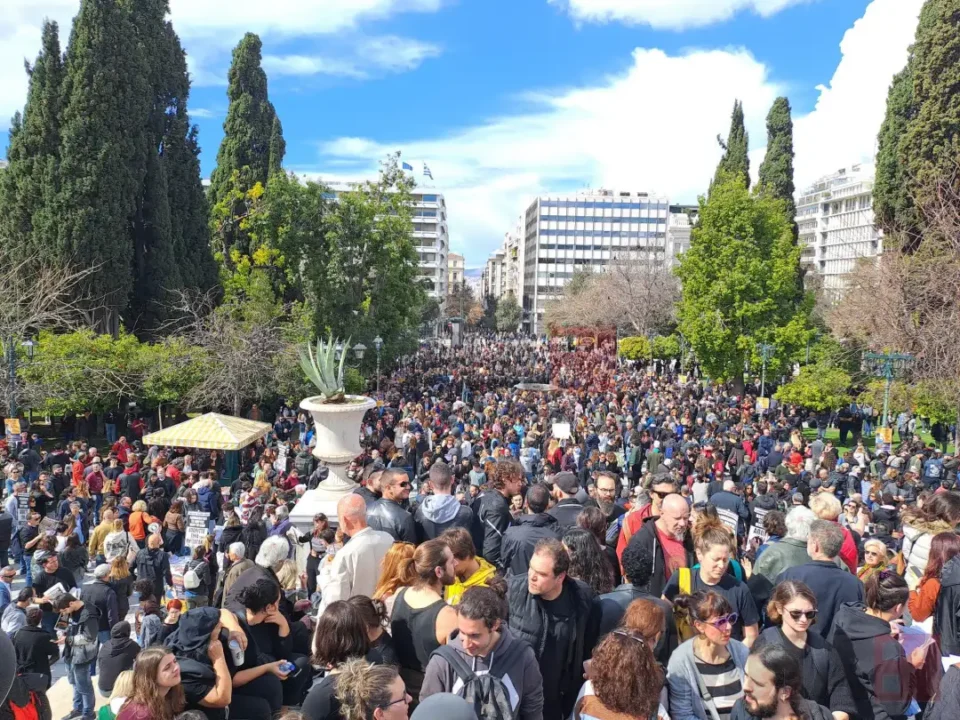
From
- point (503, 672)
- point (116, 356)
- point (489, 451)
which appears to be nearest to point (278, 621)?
point (503, 672)

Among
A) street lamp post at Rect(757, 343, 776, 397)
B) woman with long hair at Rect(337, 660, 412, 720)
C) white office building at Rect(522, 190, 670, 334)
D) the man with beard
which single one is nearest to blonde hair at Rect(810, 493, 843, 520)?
the man with beard

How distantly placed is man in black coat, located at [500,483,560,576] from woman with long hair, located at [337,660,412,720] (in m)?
2.13

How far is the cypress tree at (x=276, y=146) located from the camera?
120 feet

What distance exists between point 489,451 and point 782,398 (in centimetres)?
1269

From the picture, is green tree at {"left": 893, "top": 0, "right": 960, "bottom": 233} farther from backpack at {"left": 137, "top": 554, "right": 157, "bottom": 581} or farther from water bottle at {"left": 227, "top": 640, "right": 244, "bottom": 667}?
water bottle at {"left": 227, "top": 640, "right": 244, "bottom": 667}

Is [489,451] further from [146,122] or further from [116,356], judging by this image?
[146,122]

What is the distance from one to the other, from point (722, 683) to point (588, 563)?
3.73 ft

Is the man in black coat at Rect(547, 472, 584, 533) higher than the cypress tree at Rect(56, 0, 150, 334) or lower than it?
lower

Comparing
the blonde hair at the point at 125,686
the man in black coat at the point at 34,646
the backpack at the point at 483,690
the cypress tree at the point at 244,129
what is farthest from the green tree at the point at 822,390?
the cypress tree at the point at 244,129

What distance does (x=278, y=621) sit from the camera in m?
4.19

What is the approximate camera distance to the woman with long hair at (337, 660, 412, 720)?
2.90 m

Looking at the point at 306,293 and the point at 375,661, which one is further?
the point at 306,293

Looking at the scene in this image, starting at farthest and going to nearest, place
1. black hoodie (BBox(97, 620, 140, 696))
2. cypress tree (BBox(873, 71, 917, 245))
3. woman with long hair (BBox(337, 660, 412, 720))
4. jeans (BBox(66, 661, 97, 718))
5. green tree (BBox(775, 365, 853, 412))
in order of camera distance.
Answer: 1. green tree (BBox(775, 365, 853, 412))
2. cypress tree (BBox(873, 71, 917, 245))
3. jeans (BBox(66, 661, 97, 718))
4. black hoodie (BBox(97, 620, 140, 696))
5. woman with long hair (BBox(337, 660, 412, 720))

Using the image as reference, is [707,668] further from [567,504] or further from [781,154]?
[781,154]
